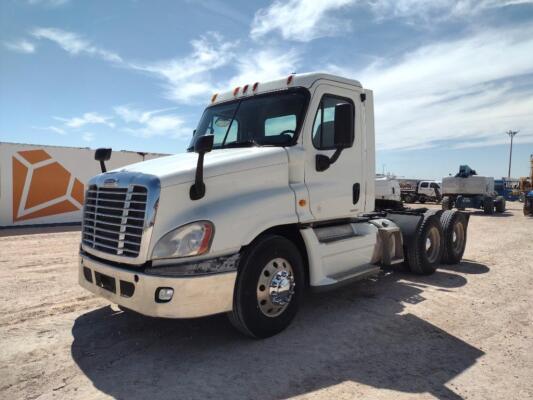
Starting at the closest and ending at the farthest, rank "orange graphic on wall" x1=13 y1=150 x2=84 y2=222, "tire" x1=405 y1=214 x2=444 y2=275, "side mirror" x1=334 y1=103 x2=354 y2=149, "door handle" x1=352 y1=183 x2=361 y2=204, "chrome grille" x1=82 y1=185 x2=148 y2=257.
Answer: "chrome grille" x1=82 y1=185 x2=148 y2=257 → "side mirror" x1=334 y1=103 x2=354 y2=149 → "door handle" x1=352 y1=183 x2=361 y2=204 → "tire" x1=405 y1=214 x2=444 y2=275 → "orange graphic on wall" x1=13 y1=150 x2=84 y2=222

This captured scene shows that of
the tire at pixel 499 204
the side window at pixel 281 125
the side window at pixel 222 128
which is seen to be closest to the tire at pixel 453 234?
the side window at pixel 281 125

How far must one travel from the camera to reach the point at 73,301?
5.51 meters

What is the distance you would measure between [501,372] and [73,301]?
5.26 metres

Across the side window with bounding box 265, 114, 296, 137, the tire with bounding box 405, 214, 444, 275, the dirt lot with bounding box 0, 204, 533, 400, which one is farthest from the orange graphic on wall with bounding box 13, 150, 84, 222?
the tire with bounding box 405, 214, 444, 275

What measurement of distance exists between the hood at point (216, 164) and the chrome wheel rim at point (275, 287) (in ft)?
3.53

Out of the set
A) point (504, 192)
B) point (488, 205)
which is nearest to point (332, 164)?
point (488, 205)

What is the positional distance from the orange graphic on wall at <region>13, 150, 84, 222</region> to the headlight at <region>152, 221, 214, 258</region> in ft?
47.8

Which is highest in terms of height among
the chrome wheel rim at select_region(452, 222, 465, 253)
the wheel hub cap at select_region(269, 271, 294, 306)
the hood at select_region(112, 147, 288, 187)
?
the hood at select_region(112, 147, 288, 187)

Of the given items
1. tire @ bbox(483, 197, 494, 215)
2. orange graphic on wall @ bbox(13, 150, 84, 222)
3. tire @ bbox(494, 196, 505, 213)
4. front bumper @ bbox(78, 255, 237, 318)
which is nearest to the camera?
front bumper @ bbox(78, 255, 237, 318)

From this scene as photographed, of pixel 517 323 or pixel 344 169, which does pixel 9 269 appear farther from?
pixel 517 323

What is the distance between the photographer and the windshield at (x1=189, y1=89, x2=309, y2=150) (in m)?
4.71

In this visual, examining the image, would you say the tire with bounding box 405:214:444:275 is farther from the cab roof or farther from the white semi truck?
the cab roof

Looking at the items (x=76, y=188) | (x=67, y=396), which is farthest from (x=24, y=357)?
(x=76, y=188)

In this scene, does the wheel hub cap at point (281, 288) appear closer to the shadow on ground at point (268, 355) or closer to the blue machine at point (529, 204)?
the shadow on ground at point (268, 355)
